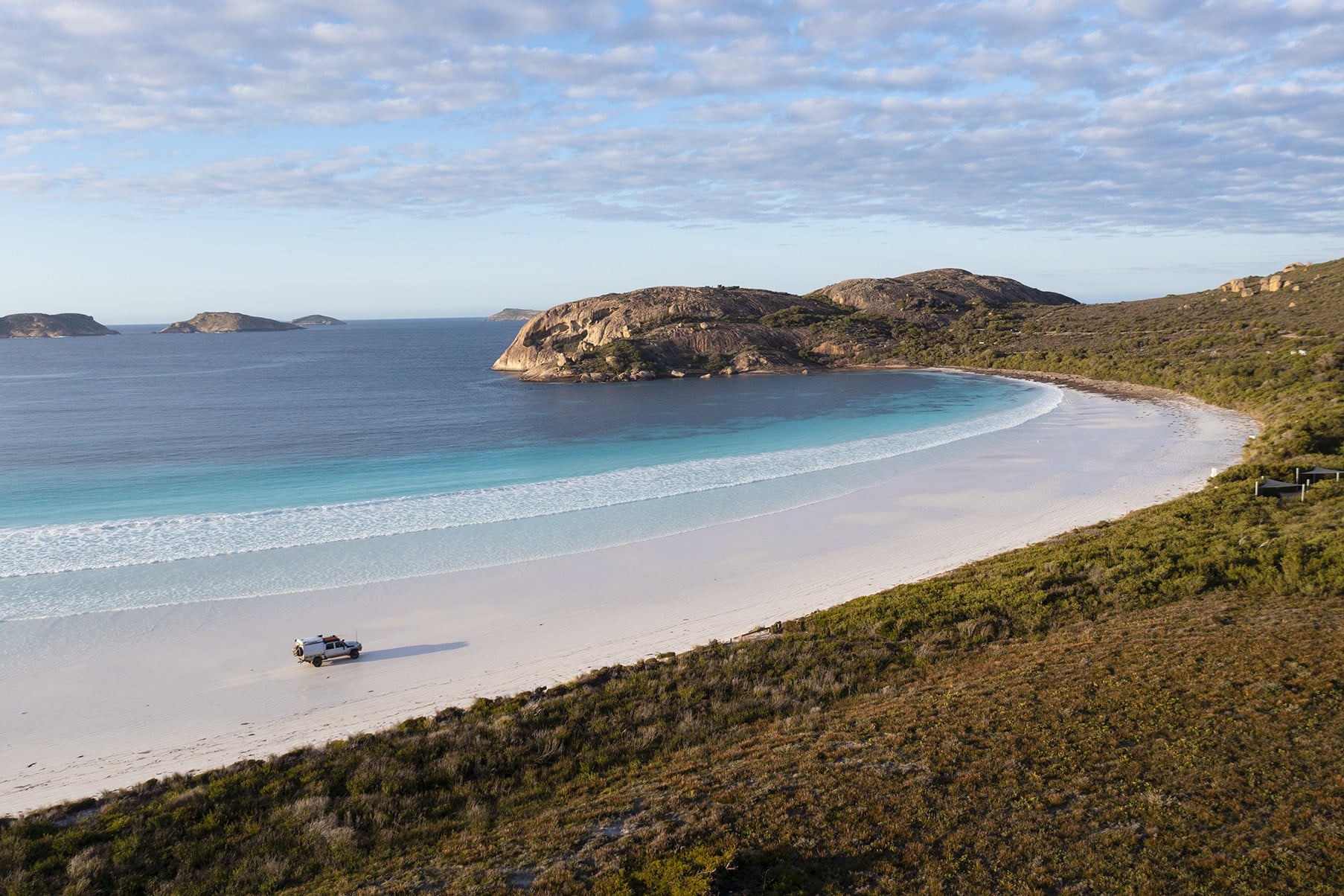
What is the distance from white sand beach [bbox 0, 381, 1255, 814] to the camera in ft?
51.8

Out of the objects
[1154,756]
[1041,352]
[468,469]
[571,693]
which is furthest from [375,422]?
[1041,352]

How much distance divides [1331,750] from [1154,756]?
2.26 m

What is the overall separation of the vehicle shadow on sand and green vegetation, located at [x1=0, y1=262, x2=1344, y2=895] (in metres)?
4.57

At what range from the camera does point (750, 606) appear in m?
22.6

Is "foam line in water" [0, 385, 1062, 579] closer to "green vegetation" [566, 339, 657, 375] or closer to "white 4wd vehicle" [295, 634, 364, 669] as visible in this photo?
"white 4wd vehicle" [295, 634, 364, 669]

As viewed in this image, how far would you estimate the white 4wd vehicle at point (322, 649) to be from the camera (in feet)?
62.2

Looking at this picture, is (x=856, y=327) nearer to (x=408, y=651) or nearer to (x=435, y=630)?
(x=435, y=630)

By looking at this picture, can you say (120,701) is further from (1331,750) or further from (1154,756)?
(1331,750)

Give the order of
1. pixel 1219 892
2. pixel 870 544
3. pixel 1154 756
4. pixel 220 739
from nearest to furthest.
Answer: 1. pixel 1219 892
2. pixel 1154 756
3. pixel 220 739
4. pixel 870 544

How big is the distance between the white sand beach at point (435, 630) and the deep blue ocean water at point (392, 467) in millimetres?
2253

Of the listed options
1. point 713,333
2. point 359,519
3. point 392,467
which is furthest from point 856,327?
point 359,519

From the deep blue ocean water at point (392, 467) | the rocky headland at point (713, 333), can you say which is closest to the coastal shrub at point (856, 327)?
the rocky headland at point (713, 333)

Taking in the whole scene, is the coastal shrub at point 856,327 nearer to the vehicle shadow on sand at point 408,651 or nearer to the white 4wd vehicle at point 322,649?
the vehicle shadow on sand at point 408,651

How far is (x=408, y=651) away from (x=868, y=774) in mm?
13125
